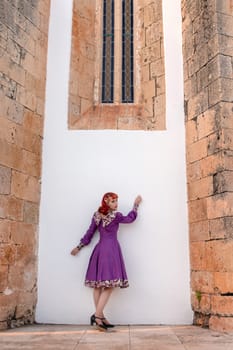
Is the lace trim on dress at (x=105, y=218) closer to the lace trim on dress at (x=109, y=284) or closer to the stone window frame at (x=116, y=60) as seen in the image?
the lace trim on dress at (x=109, y=284)

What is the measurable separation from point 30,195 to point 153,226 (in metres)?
1.45

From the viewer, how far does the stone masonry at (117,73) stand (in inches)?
196

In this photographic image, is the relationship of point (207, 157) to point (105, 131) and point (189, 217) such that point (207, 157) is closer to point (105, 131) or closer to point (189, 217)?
point (189, 217)

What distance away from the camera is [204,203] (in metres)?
4.30

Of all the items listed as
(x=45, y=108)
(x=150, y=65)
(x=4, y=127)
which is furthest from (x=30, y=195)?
(x=150, y=65)

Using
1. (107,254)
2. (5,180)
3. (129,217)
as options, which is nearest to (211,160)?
(129,217)

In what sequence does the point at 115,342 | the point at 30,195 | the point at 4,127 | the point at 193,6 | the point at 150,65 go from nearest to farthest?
the point at 115,342 → the point at 4,127 → the point at 30,195 → the point at 193,6 → the point at 150,65

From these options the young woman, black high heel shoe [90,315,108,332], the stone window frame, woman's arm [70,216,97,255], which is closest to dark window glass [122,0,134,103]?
the stone window frame

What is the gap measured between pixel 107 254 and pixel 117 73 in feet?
8.10

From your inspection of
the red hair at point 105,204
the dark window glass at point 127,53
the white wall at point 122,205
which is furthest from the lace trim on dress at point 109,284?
the dark window glass at point 127,53

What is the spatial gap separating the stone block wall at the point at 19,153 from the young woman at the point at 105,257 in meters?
0.63

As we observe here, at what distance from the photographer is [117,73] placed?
5340mm

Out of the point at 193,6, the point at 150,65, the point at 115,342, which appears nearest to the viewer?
the point at 115,342

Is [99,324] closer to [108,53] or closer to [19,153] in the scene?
[19,153]
